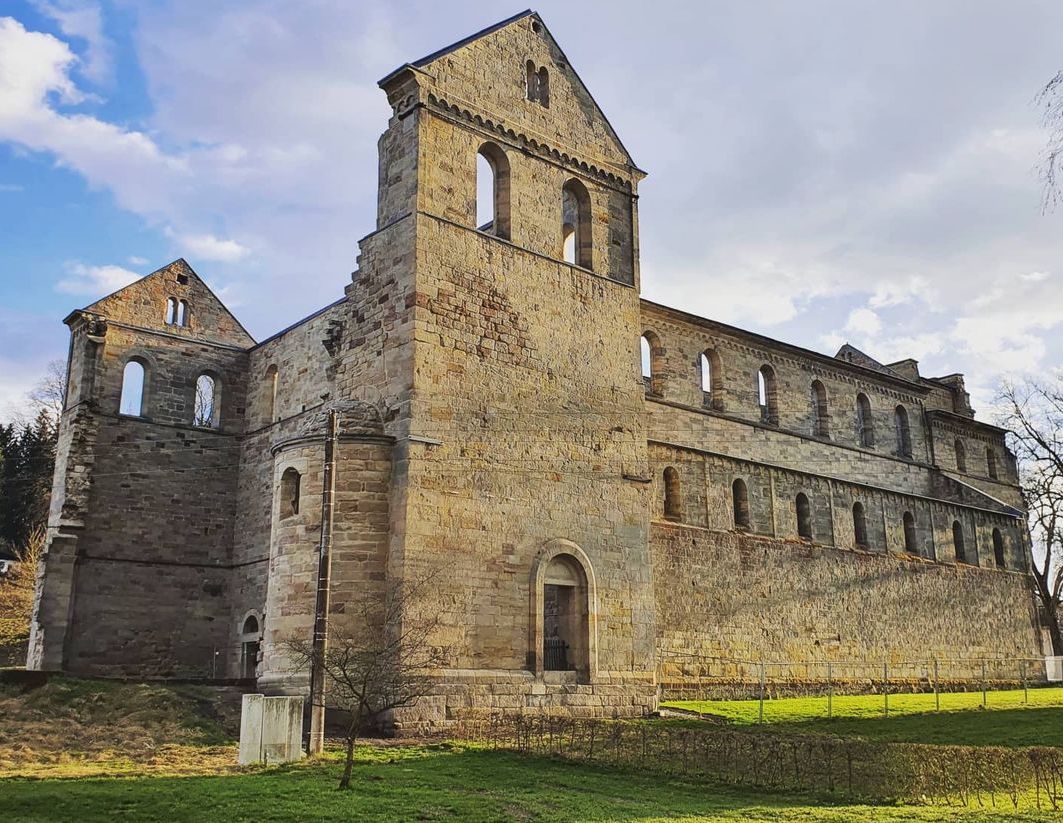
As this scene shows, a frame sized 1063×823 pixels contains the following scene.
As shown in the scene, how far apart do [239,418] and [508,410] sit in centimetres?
1230

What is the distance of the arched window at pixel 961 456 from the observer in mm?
43094

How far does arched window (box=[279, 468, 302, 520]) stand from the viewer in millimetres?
23703

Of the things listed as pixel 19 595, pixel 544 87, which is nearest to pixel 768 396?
pixel 544 87

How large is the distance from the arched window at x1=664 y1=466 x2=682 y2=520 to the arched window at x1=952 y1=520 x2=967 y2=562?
1485 cm

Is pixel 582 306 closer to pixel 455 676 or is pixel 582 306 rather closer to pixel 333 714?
pixel 455 676

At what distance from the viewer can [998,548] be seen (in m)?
41.1

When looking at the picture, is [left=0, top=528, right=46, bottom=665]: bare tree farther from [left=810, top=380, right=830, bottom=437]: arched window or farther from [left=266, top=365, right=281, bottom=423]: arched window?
[left=810, top=380, right=830, bottom=437]: arched window

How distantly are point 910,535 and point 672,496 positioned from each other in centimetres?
1231

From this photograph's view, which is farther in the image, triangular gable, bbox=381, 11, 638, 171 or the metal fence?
the metal fence

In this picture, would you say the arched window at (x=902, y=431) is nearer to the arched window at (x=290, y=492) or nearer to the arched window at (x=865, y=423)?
the arched window at (x=865, y=423)

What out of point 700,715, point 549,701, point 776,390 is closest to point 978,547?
point 776,390

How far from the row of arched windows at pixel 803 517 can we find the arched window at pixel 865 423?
2941 mm

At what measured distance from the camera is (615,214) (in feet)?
96.2

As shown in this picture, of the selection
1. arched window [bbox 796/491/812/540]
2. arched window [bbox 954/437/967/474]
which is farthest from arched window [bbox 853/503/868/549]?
arched window [bbox 954/437/967/474]
